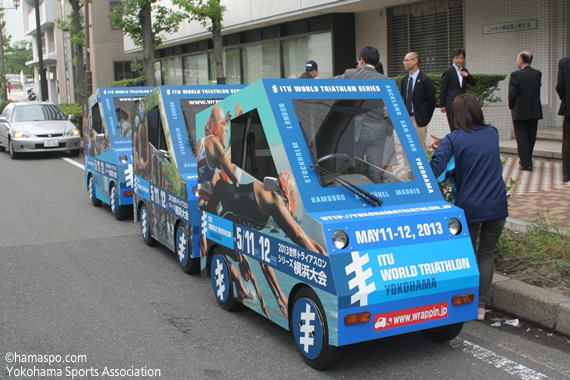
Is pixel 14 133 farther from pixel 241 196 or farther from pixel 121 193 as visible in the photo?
pixel 241 196

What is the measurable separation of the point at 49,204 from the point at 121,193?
244 cm

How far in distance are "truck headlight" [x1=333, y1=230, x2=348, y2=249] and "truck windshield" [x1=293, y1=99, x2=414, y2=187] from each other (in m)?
0.70

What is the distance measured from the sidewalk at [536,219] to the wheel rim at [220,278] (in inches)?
87.9

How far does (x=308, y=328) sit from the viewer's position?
4.76m

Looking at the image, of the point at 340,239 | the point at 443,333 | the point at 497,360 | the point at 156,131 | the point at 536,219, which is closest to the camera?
the point at 340,239

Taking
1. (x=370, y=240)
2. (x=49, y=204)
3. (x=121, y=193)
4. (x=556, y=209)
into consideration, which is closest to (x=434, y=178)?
(x=370, y=240)

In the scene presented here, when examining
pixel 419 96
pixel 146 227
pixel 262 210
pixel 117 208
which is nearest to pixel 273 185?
pixel 262 210

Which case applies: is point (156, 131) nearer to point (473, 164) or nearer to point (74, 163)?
point (473, 164)

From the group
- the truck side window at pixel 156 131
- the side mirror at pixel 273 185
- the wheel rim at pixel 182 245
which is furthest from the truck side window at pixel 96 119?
the side mirror at pixel 273 185

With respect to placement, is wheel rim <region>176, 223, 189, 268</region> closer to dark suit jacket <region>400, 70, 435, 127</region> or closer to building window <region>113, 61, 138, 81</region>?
dark suit jacket <region>400, 70, 435, 127</region>

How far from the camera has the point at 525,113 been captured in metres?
11.2

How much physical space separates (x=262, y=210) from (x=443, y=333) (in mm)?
1580

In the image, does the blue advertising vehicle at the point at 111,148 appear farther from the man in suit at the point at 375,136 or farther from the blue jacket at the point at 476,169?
the blue jacket at the point at 476,169

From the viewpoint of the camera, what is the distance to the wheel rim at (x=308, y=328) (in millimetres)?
4648
